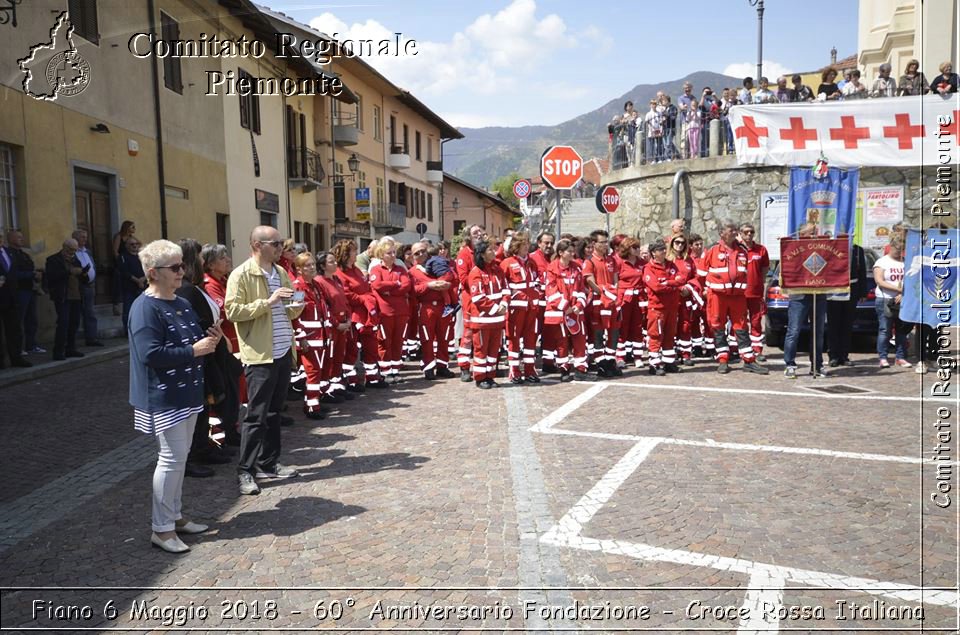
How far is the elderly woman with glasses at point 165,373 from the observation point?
417 cm

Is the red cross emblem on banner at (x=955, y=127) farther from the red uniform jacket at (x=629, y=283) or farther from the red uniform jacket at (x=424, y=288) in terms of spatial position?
the red uniform jacket at (x=424, y=288)

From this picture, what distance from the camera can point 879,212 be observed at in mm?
16141

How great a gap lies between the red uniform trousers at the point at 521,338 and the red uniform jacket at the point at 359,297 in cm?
184

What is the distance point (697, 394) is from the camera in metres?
8.86

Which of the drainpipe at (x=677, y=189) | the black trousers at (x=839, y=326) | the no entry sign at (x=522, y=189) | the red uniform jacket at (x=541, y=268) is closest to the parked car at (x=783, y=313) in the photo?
the black trousers at (x=839, y=326)

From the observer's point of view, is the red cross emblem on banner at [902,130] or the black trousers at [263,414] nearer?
the black trousers at [263,414]

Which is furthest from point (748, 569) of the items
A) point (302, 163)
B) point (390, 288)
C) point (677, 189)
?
point (302, 163)

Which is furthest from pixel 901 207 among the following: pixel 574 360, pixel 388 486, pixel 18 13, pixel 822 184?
pixel 18 13

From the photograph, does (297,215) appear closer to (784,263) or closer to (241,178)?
(241,178)

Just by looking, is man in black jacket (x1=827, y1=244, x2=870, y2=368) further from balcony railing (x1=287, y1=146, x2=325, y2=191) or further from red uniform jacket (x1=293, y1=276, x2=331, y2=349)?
balcony railing (x1=287, y1=146, x2=325, y2=191)

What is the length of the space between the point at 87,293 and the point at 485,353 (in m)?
7.24

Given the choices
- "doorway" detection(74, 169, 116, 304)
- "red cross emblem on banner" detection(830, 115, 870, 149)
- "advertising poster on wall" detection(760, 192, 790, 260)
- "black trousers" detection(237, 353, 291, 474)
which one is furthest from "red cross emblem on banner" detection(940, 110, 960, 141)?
"doorway" detection(74, 169, 116, 304)

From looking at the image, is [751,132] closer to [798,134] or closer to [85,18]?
[798,134]

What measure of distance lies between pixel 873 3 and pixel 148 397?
3222 cm
